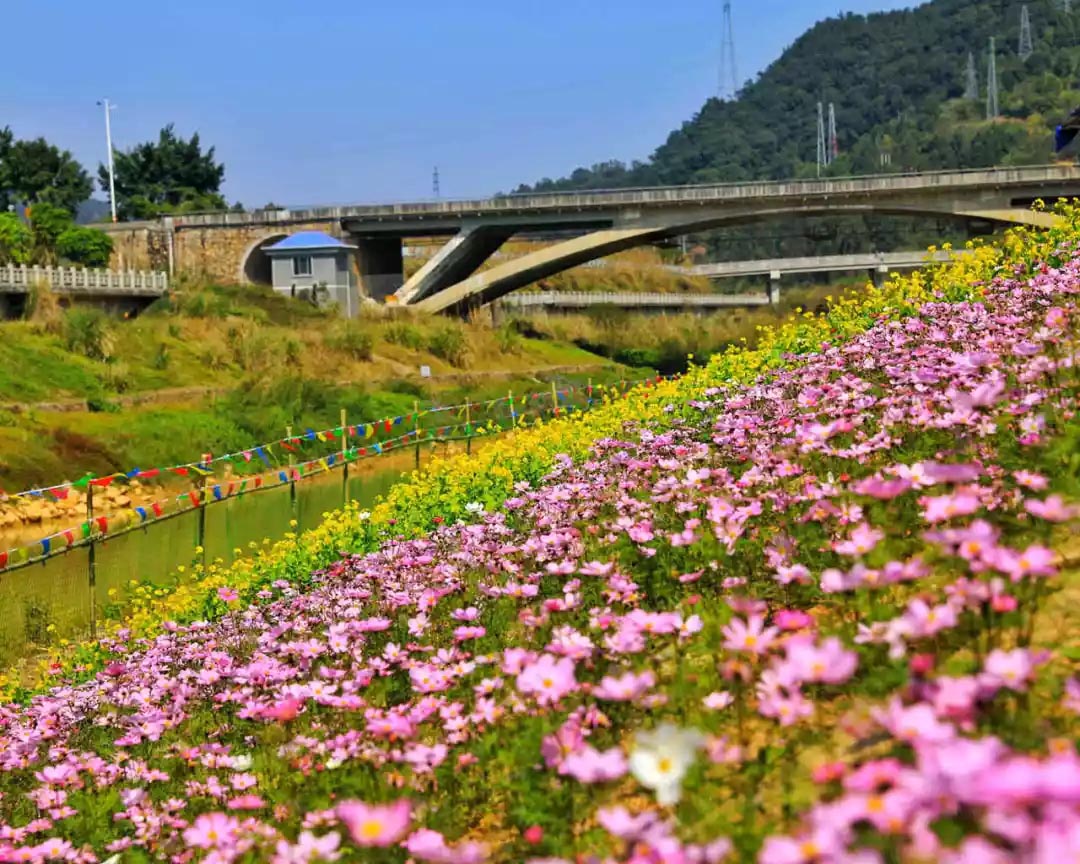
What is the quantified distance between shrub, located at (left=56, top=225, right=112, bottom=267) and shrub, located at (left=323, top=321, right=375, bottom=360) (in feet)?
60.4

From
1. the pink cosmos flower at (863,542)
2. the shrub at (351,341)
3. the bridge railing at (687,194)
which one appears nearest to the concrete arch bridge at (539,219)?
the bridge railing at (687,194)

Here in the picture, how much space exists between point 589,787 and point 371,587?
324cm

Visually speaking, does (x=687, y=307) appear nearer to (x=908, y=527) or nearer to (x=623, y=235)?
(x=623, y=235)

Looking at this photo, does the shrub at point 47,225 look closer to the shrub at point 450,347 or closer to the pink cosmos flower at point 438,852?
the shrub at point 450,347

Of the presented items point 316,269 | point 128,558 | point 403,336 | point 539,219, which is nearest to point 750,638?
point 128,558

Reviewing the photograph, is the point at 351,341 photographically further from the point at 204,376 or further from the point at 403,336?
the point at 204,376

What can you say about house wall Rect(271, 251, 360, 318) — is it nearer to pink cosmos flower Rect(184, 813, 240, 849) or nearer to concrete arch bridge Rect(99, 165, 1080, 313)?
concrete arch bridge Rect(99, 165, 1080, 313)

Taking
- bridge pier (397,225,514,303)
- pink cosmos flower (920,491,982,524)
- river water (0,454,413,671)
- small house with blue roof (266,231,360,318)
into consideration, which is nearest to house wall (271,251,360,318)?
small house with blue roof (266,231,360,318)

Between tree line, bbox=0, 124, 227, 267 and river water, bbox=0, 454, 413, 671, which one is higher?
tree line, bbox=0, 124, 227, 267

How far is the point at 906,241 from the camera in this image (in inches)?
4705

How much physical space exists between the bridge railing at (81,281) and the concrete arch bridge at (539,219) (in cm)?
885

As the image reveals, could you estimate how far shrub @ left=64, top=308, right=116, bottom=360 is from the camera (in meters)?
33.2

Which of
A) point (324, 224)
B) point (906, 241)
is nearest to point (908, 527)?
point (324, 224)

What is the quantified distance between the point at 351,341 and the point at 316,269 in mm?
13333
